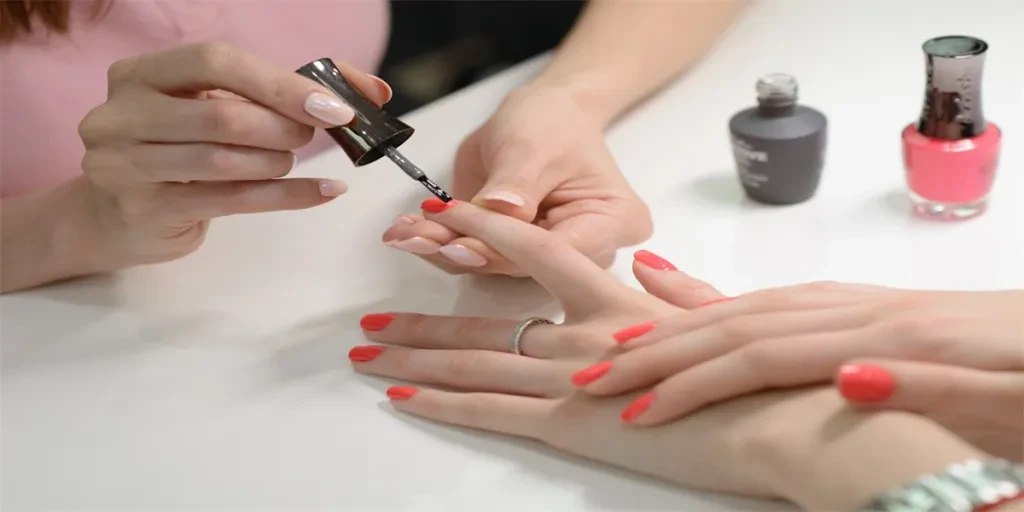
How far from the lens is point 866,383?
1.60 feet

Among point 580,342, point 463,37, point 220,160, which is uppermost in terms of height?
point 220,160

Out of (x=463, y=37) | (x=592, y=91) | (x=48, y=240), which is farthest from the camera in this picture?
(x=463, y=37)

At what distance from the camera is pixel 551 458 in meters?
0.58

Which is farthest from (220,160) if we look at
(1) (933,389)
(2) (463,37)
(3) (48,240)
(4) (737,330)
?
(2) (463,37)

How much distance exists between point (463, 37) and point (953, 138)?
3.90ft

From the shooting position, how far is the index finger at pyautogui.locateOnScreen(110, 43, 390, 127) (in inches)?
24.8

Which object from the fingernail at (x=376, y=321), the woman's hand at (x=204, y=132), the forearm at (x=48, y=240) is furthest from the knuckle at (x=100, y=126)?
the fingernail at (x=376, y=321)

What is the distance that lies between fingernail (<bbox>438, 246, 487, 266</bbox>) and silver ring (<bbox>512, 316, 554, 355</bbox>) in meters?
0.06

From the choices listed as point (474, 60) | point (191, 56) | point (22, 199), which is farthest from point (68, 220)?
point (474, 60)

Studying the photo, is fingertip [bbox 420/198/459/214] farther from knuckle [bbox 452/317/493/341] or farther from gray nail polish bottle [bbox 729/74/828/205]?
gray nail polish bottle [bbox 729/74/828/205]

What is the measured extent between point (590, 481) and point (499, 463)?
0.06 meters

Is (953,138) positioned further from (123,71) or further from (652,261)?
(123,71)

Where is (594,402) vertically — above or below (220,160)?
below

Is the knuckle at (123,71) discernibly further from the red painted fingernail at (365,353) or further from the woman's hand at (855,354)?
the woman's hand at (855,354)
